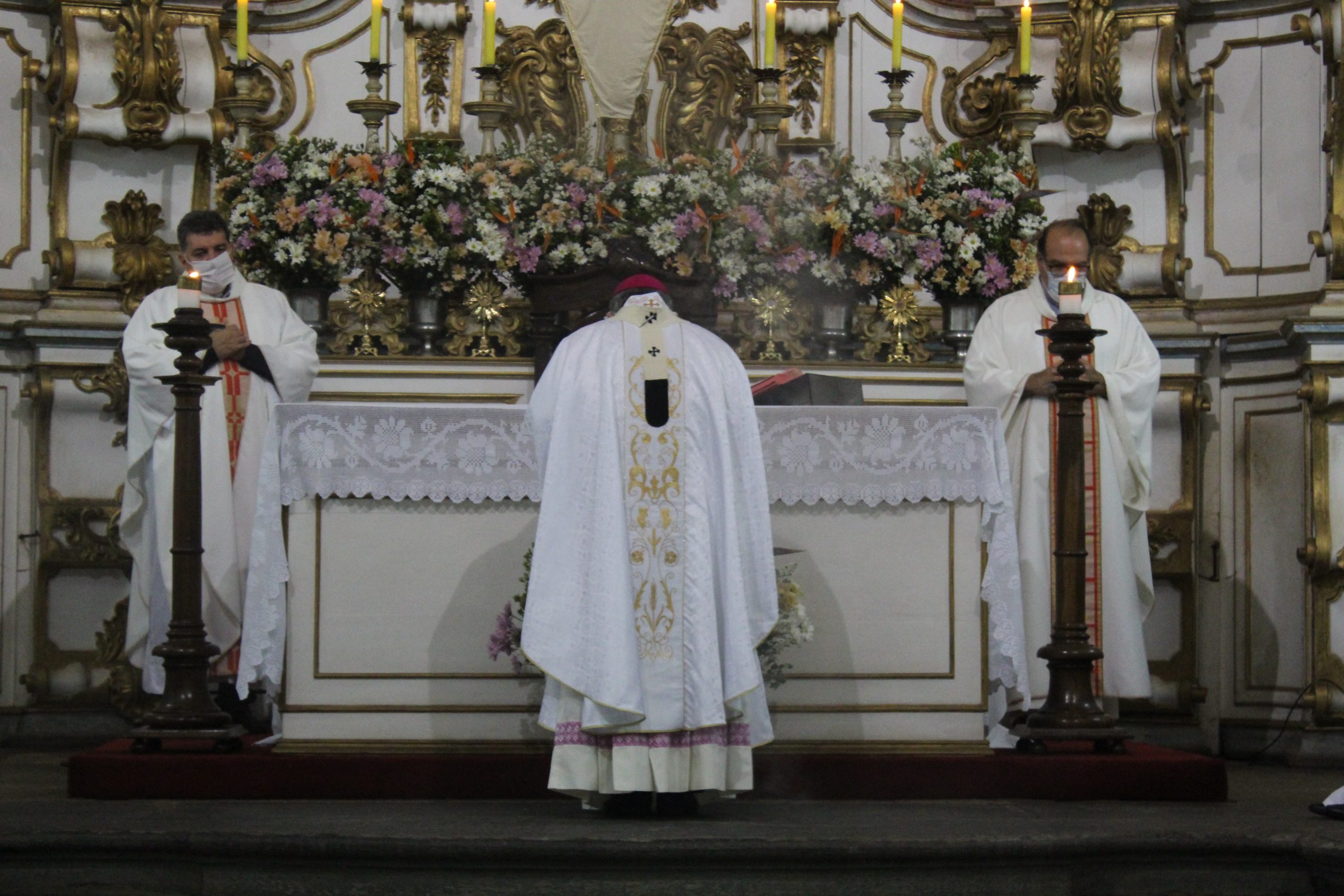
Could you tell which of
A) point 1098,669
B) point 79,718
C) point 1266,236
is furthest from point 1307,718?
point 79,718

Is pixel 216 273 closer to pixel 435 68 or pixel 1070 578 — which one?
pixel 435 68

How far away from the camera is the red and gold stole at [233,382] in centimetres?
748

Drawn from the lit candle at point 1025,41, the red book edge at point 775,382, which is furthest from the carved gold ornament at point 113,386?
the lit candle at point 1025,41

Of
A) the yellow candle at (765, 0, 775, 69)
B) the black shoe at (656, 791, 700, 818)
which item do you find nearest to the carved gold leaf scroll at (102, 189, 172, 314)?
the yellow candle at (765, 0, 775, 69)

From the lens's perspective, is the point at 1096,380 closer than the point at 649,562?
No

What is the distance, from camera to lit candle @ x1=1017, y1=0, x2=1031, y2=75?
7.40 metres

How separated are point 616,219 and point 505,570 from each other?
1.69 meters

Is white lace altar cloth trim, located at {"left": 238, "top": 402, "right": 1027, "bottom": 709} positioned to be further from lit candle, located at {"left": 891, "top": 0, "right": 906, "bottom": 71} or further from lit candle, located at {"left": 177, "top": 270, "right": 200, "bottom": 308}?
lit candle, located at {"left": 891, "top": 0, "right": 906, "bottom": 71}

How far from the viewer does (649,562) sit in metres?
5.91

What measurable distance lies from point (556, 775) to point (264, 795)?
1.01 m

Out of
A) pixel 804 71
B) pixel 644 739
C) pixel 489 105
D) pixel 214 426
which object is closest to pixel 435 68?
pixel 489 105

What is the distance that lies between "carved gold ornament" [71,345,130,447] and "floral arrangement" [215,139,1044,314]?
820 mm

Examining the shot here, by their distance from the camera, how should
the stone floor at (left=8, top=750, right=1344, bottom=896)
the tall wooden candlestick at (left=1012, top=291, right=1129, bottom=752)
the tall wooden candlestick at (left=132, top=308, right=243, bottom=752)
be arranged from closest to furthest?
the stone floor at (left=8, top=750, right=1344, bottom=896), the tall wooden candlestick at (left=132, top=308, right=243, bottom=752), the tall wooden candlestick at (left=1012, top=291, right=1129, bottom=752)

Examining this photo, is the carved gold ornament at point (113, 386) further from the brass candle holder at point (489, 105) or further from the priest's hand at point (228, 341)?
the brass candle holder at point (489, 105)
